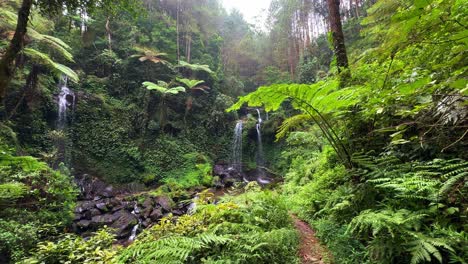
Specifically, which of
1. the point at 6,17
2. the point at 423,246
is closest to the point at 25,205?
the point at 6,17

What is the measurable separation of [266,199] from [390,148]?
1.83 m

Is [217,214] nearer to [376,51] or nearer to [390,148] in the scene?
[390,148]

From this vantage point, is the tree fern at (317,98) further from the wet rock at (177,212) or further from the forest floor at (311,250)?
the wet rock at (177,212)

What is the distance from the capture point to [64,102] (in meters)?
12.8

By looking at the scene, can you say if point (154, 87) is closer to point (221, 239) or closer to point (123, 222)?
point (123, 222)

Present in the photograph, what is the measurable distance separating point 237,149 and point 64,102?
408 inches

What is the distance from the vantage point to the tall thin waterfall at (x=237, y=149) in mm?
16547

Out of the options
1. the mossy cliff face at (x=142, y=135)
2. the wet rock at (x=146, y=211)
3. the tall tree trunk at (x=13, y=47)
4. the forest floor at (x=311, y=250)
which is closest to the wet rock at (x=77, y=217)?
the wet rock at (x=146, y=211)

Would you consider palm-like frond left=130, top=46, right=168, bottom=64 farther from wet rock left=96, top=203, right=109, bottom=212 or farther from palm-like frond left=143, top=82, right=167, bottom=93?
wet rock left=96, top=203, right=109, bottom=212

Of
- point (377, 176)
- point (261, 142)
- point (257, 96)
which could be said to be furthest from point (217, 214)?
point (261, 142)

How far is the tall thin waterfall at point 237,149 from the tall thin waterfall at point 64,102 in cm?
976

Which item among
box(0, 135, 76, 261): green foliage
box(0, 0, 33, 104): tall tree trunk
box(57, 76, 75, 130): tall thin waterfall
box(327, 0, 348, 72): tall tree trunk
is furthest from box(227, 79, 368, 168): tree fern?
box(57, 76, 75, 130): tall thin waterfall

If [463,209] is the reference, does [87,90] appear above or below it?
above

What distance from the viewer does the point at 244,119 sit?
59.2 feet
